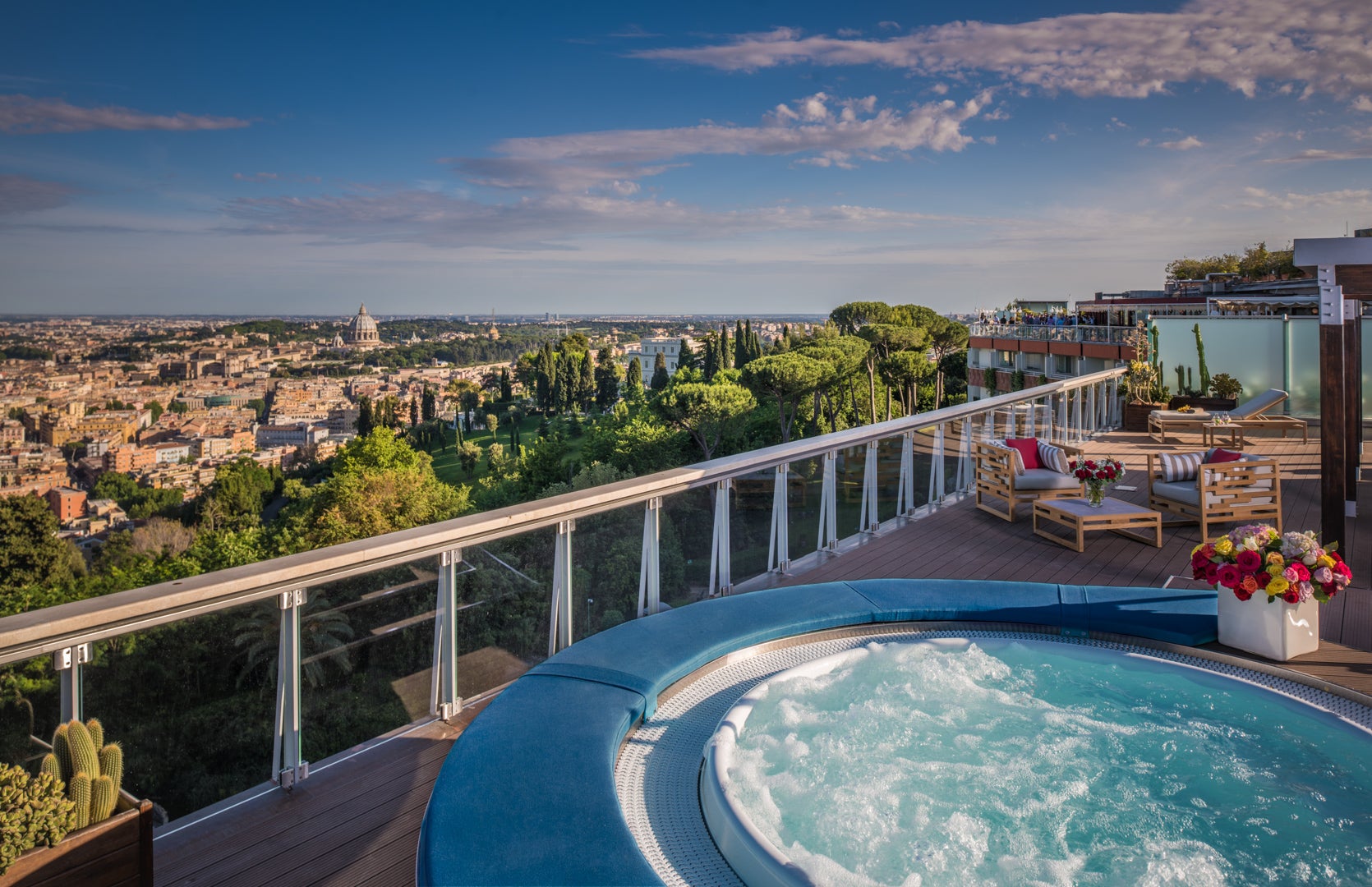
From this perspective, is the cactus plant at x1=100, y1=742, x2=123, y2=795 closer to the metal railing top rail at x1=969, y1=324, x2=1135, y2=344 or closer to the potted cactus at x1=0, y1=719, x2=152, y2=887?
the potted cactus at x1=0, y1=719, x2=152, y2=887

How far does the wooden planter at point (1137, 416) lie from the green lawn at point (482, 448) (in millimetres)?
50345

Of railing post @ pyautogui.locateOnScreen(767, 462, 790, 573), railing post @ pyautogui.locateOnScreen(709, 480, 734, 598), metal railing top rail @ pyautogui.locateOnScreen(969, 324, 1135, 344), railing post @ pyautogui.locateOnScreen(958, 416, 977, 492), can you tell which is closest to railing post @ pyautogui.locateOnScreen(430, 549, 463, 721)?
railing post @ pyautogui.locateOnScreen(709, 480, 734, 598)

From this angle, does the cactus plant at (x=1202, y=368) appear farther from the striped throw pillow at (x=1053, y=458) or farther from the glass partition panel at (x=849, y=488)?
the glass partition panel at (x=849, y=488)

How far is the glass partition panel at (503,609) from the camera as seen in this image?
10.5 ft

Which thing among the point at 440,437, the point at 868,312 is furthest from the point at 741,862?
the point at 440,437

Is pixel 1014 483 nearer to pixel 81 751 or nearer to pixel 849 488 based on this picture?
pixel 849 488

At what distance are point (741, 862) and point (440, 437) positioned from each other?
81.5 m

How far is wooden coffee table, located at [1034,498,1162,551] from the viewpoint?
5.87m

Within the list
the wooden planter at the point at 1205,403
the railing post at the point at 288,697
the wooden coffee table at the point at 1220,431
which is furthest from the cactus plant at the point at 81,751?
the wooden planter at the point at 1205,403

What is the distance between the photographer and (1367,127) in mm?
27438

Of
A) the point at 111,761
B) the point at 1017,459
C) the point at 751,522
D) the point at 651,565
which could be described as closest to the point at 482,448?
the point at 1017,459

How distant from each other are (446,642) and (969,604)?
2571mm

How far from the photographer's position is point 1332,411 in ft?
18.5

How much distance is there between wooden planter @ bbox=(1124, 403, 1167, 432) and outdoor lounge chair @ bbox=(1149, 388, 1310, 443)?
16 centimetres
